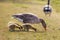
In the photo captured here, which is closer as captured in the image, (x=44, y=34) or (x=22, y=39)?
(x=22, y=39)

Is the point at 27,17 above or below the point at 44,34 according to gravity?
above

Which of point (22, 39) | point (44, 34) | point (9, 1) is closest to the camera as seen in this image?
point (22, 39)

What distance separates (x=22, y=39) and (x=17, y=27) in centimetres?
67

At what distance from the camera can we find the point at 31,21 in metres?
5.70

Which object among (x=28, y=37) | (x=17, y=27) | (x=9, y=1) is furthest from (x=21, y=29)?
(x=9, y=1)

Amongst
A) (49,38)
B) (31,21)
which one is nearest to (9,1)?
(31,21)

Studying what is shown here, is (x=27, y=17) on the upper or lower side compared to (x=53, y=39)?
upper

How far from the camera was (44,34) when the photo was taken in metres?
5.39

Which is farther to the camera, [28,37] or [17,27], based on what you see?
[17,27]

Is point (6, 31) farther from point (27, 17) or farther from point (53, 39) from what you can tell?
point (53, 39)

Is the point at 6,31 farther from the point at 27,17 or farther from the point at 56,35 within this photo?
the point at 56,35

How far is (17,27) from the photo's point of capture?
5.56m

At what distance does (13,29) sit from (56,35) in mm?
985

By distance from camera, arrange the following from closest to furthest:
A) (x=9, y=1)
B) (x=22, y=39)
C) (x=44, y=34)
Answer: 1. (x=22, y=39)
2. (x=44, y=34)
3. (x=9, y=1)
